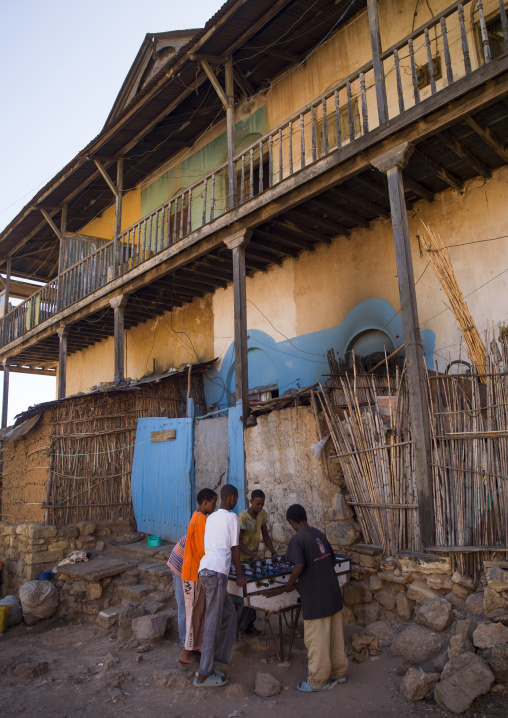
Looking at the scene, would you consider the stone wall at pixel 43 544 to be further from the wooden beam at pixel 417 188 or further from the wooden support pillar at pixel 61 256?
the wooden beam at pixel 417 188

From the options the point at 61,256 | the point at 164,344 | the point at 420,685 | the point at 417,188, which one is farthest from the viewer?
the point at 61,256

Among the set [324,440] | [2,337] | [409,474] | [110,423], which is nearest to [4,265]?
[2,337]

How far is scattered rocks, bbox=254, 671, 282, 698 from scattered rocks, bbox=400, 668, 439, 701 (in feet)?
3.49

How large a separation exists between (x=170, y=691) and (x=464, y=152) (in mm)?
6720

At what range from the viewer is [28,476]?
Result: 9.80m

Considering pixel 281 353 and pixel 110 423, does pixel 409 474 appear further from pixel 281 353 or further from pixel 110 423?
pixel 110 423

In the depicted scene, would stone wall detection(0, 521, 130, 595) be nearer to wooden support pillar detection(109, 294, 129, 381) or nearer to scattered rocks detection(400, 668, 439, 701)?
wooden support pillar detection(109, 294, 129, 381)

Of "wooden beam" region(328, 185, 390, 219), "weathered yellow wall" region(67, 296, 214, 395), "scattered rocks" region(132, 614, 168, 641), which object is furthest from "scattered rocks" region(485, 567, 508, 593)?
"weathered yellow wall" region(67, 296, 214, 395)

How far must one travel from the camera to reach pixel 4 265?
16.8 meters

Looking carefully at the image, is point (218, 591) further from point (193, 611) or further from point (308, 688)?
point (308, 688)

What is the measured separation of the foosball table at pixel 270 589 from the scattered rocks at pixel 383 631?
0.53 meters

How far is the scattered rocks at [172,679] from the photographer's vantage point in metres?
4.64

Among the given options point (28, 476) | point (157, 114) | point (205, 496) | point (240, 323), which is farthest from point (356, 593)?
point (157, 114)

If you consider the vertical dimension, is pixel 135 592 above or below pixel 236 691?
above
